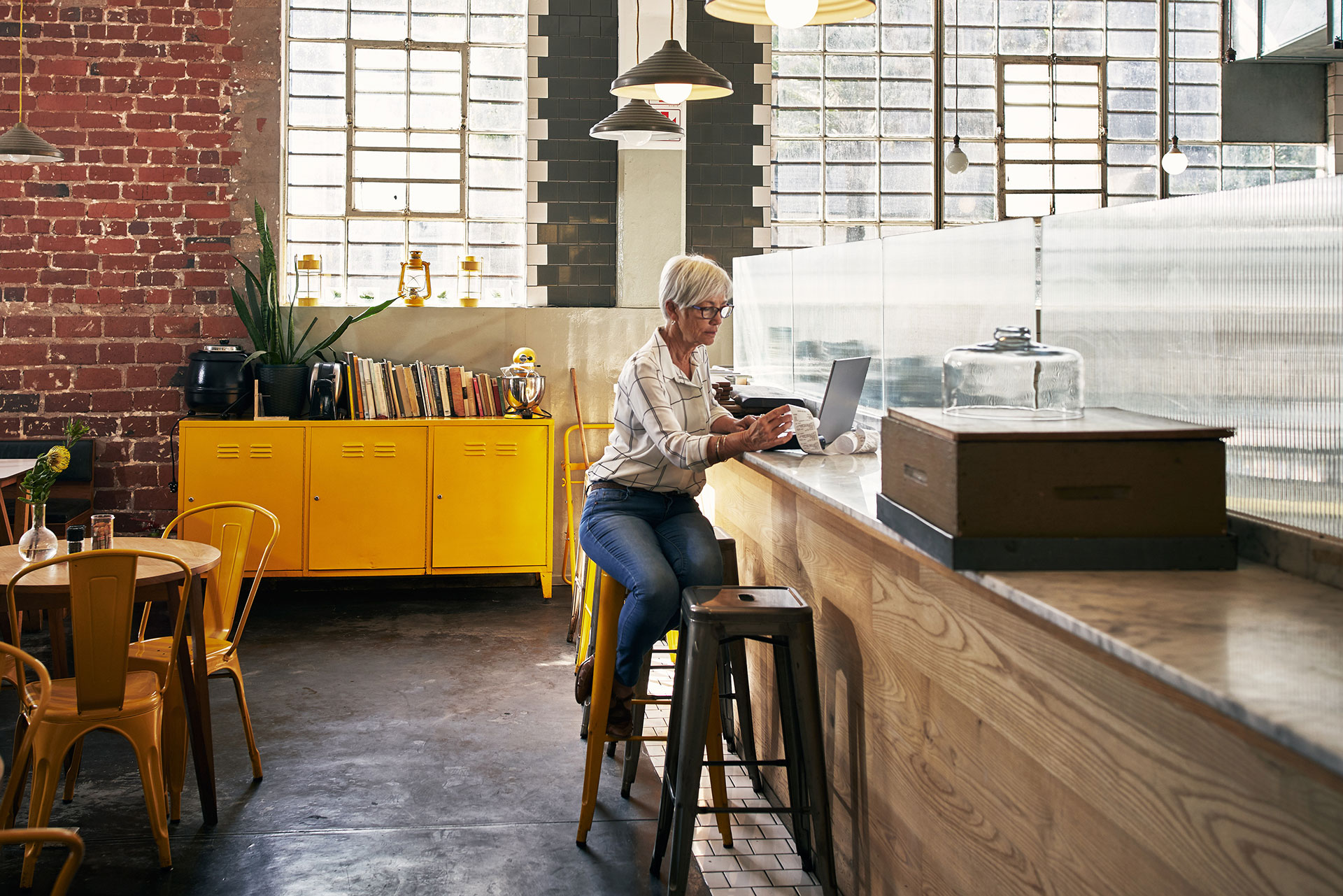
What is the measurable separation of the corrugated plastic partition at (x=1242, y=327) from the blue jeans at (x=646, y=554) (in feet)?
4.07

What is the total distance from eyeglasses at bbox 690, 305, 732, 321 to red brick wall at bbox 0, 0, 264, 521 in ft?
13.3

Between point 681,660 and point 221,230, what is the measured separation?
474 centimetres

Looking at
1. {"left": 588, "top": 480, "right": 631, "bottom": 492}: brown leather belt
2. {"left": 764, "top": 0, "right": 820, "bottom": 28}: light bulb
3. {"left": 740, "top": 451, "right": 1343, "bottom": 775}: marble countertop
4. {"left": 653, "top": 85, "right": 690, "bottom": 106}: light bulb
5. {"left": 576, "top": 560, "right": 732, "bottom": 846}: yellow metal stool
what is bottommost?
{"left": 576, "top": 560, "right": 732, "bottom": 846}: yellow metal stool

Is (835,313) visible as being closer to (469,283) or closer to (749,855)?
(749,855)

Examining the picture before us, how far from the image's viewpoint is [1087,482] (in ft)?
5.17

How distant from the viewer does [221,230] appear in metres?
6.29

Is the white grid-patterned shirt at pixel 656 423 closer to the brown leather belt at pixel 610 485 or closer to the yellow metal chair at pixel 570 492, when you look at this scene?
the brown leather belt at pixel 610 485

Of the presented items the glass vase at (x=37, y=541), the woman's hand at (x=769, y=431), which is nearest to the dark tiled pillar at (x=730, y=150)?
the woman's hand at (x=769, y=431)

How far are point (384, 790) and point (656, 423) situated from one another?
58.7 inches

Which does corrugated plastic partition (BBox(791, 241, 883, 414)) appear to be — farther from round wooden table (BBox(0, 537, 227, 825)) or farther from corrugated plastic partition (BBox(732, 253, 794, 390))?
round wooden table (BBox(0, 537, 227, 825))

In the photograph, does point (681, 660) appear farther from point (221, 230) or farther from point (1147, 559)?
point (221, 230)

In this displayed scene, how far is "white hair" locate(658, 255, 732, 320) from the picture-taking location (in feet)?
10.6

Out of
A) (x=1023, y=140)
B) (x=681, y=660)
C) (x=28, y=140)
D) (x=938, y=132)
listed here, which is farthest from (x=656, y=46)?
(x=681, y=660)

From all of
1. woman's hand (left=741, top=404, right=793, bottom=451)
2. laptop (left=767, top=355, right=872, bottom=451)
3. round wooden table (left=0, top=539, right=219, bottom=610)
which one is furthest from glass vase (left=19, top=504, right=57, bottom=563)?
laptop (left=767, top=355, right=872, bottom=451)
